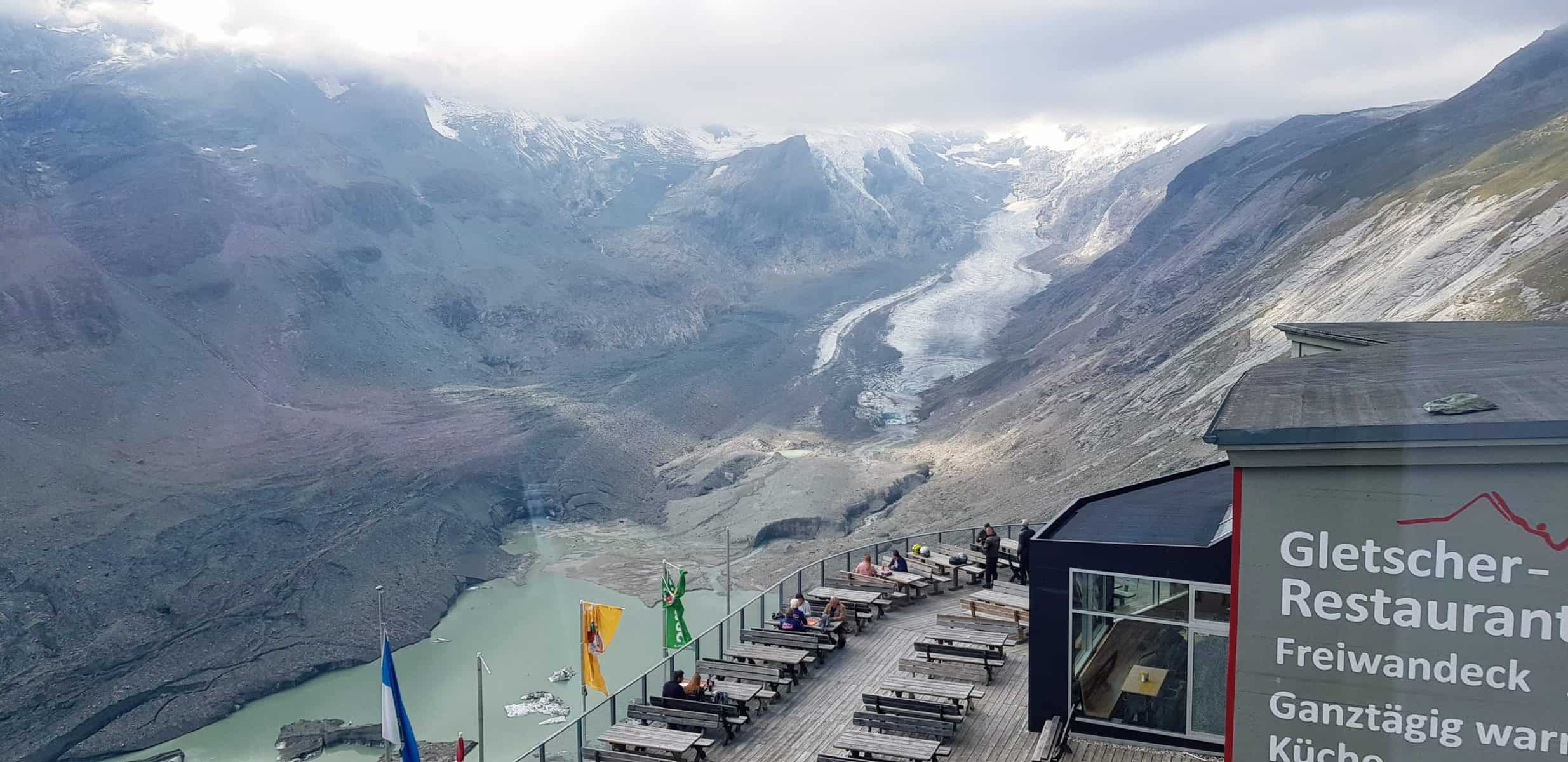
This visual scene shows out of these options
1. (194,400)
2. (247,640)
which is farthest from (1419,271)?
(194,400)

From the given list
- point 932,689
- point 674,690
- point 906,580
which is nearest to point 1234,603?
point 932,689

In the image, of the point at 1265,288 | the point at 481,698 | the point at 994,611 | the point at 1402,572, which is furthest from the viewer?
the point at 1265,288

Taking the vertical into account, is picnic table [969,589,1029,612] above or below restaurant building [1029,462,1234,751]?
below

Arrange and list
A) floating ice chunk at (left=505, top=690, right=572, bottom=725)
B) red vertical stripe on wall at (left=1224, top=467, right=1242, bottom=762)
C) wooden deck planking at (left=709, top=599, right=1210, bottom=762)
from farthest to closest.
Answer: floating ice chunk at (left=505, top=690, right=572, bottom=725), wooden deck planking at (left=709, top=599, right=1210, bottom=762), red vertical stripe on wall at (left=1224, top=467, right=1242, bottom=762)

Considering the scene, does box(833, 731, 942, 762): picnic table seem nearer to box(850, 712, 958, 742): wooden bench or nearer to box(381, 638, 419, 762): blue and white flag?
box(850, 712, 958, 742): wooden bench

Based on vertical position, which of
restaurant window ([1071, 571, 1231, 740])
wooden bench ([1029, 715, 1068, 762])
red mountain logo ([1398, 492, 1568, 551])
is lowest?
wooden bench ([1029, 715, 1068, 762])

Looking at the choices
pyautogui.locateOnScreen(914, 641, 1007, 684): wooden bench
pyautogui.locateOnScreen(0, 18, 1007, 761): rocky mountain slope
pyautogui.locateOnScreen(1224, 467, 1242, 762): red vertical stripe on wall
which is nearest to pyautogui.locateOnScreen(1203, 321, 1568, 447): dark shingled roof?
pyautogui.locateOnScreen(1224, 467, 1242, 762): red vertical stripe on wall

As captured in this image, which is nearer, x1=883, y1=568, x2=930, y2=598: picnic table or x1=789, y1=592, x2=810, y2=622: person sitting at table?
x1=789, y1=592, x2=810, y2=622: person sitting at table

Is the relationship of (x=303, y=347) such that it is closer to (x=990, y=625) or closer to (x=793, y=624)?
(x=793, y=624)
